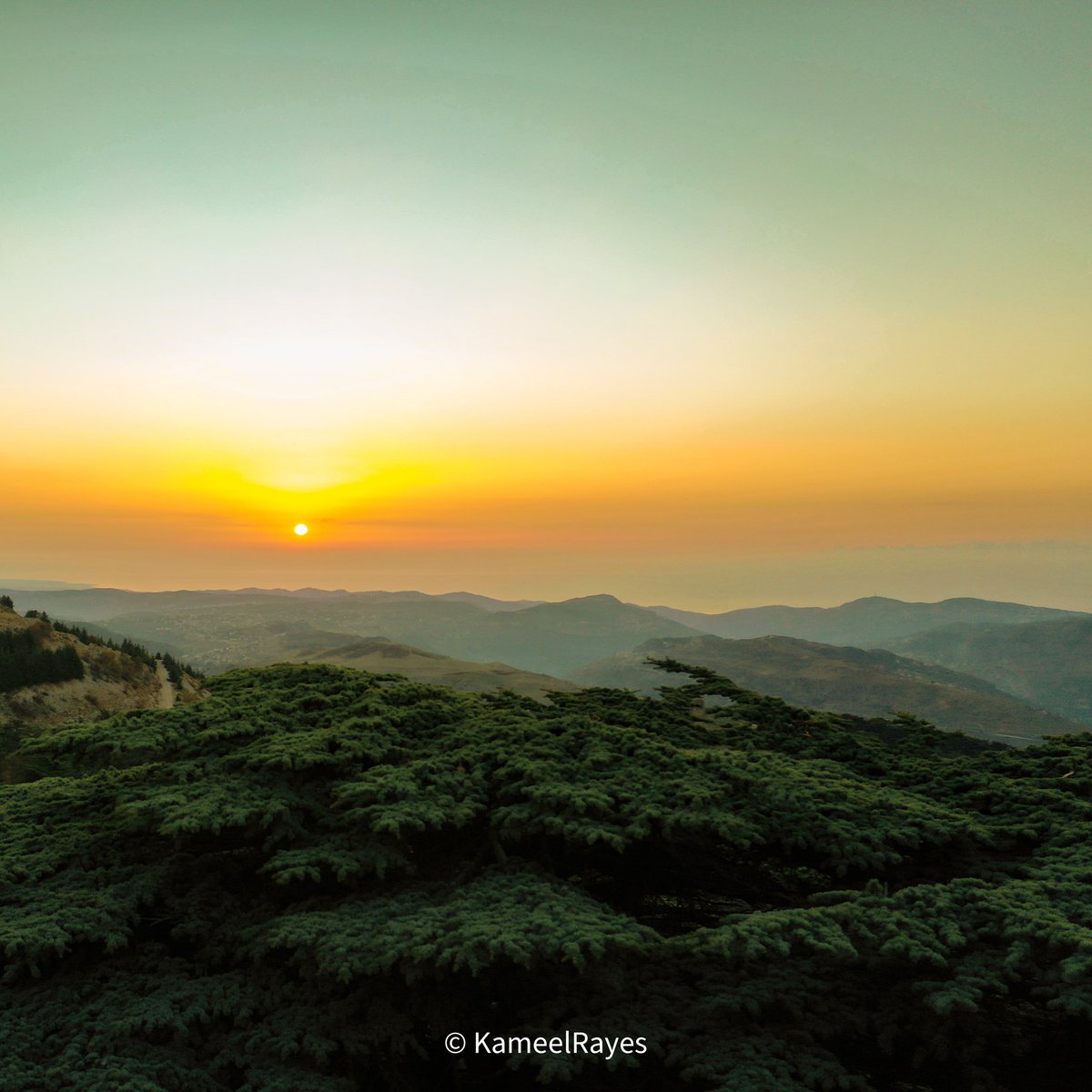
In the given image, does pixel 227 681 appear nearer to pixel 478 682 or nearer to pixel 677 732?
pixel 677 732

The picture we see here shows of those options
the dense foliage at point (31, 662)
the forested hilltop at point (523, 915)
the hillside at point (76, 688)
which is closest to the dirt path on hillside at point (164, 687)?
the hillside at point (76, 688)

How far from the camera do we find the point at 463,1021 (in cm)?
954

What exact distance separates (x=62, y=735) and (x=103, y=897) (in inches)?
149

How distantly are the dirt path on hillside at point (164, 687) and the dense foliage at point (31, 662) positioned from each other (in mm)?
5851

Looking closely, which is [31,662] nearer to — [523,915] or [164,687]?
[164,687]

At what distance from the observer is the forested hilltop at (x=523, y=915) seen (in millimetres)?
8023

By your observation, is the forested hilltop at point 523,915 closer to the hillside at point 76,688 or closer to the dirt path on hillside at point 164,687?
the hillside at point 76,688

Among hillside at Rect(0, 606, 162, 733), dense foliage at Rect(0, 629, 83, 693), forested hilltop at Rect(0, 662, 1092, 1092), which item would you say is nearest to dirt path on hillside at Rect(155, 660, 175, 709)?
hillside at Rect(0, 606, 162, 733)

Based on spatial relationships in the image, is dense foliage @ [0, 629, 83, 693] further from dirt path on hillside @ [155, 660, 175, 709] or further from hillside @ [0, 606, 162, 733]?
dirt path on hillside @ [155, 660, 175, 709]

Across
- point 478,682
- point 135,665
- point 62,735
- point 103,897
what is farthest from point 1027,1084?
point 478,682

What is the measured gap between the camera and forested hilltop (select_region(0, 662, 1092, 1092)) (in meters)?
8.02

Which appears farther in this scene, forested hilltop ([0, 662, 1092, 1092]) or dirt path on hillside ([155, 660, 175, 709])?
dirt path on hillside ([155, 660, 175, 709])

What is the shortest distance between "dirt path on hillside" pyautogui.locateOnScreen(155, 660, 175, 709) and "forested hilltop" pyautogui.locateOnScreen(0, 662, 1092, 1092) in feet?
134

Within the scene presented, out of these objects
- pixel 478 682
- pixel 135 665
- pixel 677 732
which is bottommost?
pixel 478 682
